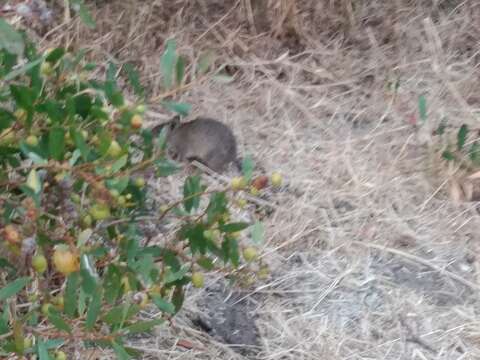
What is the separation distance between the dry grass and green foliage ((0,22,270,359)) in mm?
475

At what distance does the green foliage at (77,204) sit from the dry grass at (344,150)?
18.7 inches

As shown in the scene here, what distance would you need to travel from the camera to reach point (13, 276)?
5.41ft

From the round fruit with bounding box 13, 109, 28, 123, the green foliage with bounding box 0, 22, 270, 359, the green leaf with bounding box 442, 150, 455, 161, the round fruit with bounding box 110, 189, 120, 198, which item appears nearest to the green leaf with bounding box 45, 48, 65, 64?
the green foliage with bounding box 0, 22, 270, 359

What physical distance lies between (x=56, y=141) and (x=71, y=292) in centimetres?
22

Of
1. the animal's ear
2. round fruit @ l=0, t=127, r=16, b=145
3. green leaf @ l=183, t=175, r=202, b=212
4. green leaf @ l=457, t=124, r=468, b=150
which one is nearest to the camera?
round fruit @ l=0, t=127, r=16, b=145

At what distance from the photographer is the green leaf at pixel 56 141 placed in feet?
4.42

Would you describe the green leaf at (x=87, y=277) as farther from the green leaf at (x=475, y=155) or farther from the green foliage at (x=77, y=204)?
the green leaf at (x=475, y=155)

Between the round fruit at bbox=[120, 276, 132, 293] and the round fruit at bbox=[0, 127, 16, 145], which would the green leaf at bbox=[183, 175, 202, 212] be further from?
the round fruit at bbox=[0, 127, 16, 145]

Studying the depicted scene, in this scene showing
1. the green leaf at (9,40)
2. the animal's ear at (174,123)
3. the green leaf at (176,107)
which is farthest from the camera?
the animal's ear at (174,123)

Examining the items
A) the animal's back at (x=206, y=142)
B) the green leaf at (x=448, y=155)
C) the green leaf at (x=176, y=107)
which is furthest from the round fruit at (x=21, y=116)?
the green leaf at (x=448, y=155)

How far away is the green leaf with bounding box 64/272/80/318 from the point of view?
1.35 metres

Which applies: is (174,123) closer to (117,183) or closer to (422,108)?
(422,108)

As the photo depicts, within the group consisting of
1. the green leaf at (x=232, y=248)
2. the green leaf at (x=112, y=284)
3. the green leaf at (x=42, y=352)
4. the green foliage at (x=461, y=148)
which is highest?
the green leaf at (x=42, y=352)

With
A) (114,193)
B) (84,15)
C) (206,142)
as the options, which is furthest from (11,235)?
(206,142)
